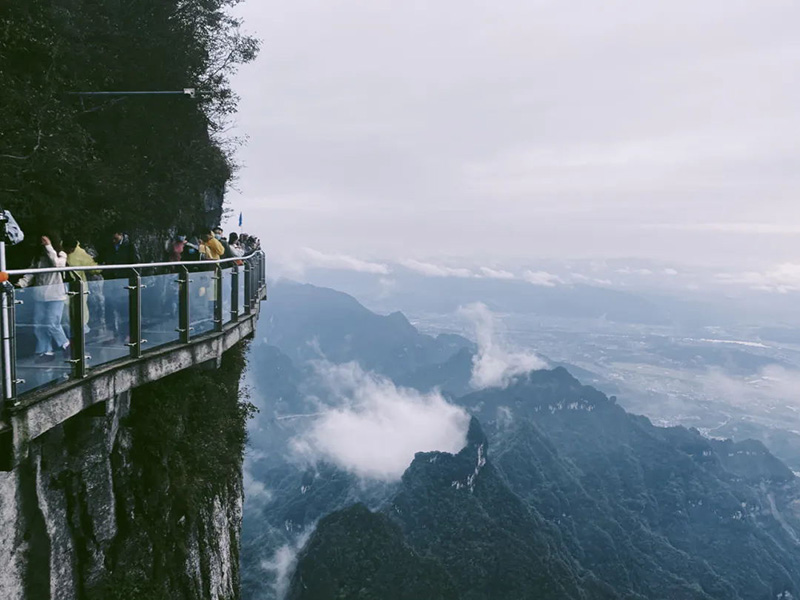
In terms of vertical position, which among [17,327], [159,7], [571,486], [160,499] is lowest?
[571,486]

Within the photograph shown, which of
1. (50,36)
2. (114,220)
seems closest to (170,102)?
(50,36)

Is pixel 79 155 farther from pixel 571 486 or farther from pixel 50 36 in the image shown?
pixel 571 486

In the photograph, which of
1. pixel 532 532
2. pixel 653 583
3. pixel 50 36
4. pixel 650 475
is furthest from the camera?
pixel 650 475

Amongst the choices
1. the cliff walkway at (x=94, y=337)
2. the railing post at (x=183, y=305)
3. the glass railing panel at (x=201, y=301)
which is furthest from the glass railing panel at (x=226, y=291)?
the railing post at (x=183, y=305)

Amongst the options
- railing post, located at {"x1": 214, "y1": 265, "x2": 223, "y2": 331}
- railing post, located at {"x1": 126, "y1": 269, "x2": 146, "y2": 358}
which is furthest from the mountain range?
railing post, located at {"x1": 126, "y1": 269, "x2": 146, "y2": 358}

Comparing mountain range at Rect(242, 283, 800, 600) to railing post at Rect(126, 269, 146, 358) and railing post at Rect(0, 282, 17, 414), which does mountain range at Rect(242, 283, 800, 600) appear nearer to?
railing post at Rect(126, 269, 146, 358)
